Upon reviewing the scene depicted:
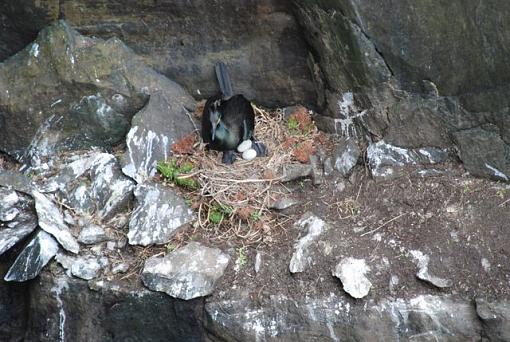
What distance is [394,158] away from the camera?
4.75 meters

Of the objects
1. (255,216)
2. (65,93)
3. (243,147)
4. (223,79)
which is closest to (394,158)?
(255,216)

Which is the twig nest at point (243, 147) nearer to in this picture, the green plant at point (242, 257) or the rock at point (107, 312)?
the green plant at point (242, 257)

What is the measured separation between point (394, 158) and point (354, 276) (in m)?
1.00

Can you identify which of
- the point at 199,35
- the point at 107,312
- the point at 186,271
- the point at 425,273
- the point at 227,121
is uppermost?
the point at 199,35

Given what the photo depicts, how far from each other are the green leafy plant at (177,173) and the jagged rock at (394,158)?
1287 millimetres

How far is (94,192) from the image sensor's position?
195 inches

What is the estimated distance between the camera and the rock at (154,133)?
5.05 metres

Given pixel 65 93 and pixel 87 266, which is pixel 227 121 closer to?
pixel 65 93

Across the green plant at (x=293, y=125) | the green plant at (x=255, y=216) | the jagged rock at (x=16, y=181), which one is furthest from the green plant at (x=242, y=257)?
the jagged rock at (x=16, y=181)

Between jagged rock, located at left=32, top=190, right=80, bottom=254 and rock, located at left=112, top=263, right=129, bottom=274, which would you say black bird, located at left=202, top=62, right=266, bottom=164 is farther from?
jagged rock, located at left=32, top=190, right=80, bottom=254

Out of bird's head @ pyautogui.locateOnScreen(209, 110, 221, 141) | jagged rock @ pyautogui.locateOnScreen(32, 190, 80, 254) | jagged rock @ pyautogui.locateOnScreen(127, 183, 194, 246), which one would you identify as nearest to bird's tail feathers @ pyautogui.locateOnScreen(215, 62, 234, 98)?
bird's head @ pyautogui.locateOnScreen(209, 110, 221, 141)

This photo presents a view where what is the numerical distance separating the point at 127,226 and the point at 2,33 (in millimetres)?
1845

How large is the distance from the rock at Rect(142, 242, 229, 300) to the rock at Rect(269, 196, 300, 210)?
531 mm

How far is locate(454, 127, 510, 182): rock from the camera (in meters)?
4.33
